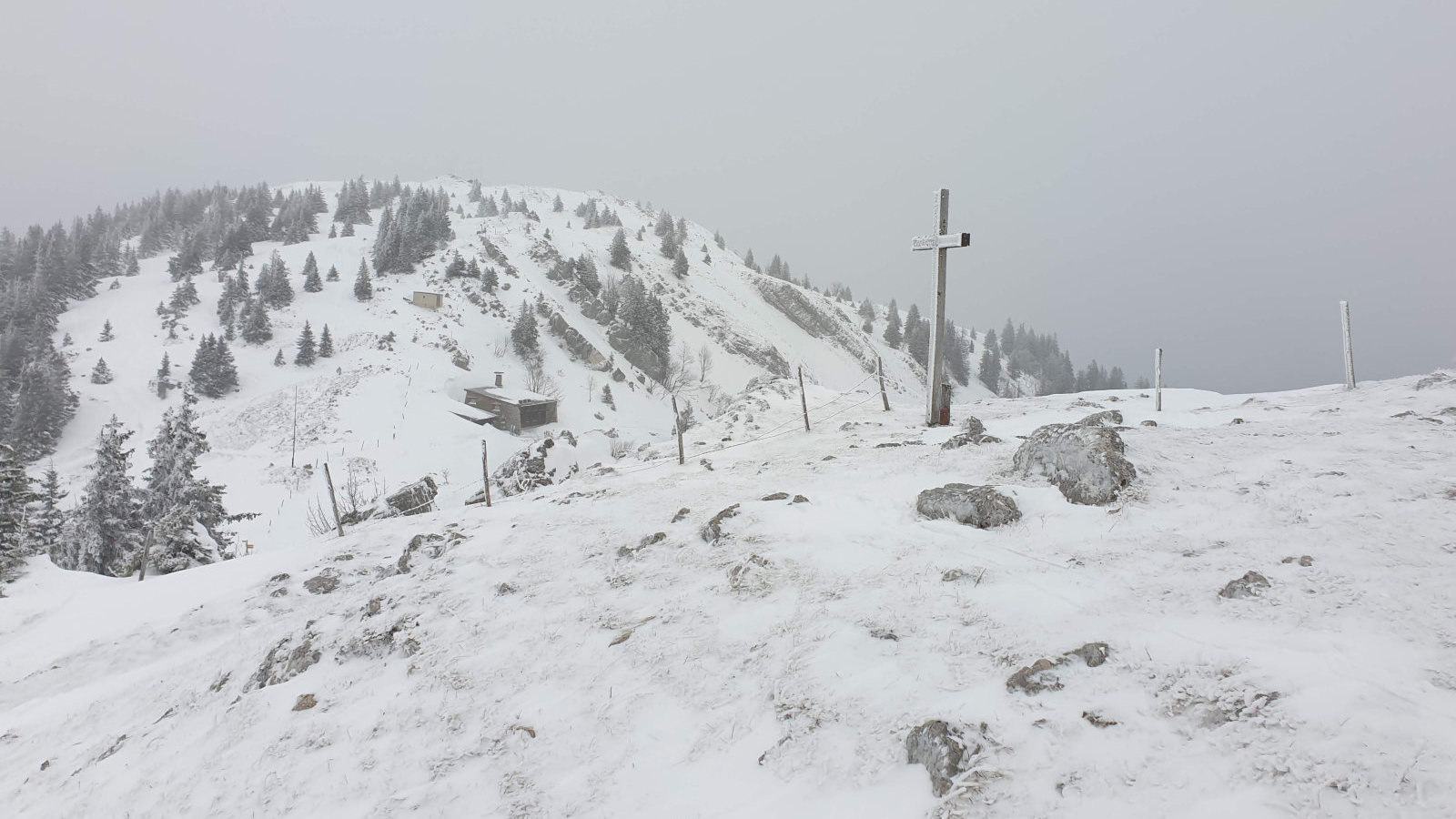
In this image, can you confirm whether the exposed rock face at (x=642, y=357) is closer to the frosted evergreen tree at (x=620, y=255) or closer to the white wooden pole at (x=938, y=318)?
the frosted evergreen tree at (x=620, y=255)

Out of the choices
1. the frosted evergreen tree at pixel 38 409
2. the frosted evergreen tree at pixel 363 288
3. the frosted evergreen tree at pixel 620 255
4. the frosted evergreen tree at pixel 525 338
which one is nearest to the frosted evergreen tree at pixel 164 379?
the frosted evergreen tree at pixel 38 409

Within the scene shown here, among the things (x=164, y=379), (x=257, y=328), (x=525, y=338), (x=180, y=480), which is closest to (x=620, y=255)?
(x=525, y=338)

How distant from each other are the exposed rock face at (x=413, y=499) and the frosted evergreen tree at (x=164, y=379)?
Answer: 54770 millimetres

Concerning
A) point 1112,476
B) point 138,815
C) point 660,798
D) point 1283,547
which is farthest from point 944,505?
point 138,815

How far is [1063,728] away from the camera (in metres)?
3.56

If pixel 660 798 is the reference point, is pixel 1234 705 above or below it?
above

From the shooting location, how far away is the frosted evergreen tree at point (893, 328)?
106875 millimetres

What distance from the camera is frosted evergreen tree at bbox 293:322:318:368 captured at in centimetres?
5706

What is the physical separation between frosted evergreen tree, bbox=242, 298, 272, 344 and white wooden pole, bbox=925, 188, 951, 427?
7255 centimetres

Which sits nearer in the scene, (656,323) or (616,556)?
(616,556)

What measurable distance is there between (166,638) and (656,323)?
6707 cm

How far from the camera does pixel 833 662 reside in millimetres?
4812

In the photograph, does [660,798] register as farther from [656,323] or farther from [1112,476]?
[656,323]

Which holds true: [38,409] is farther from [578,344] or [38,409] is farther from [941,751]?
[941,751]
